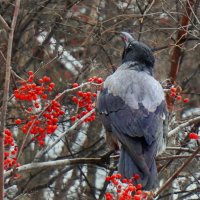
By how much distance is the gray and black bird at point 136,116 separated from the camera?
5.58m

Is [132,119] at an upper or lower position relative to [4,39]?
lower

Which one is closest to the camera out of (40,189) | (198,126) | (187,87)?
(198,126)

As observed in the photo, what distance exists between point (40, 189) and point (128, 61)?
6.69ft

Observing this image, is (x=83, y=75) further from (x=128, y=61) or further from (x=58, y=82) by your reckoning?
(x=128, y=61)

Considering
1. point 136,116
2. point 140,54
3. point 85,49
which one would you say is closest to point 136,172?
point 136,116

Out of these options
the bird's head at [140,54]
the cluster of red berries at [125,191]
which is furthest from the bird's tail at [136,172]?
the bird's head at [140,54]

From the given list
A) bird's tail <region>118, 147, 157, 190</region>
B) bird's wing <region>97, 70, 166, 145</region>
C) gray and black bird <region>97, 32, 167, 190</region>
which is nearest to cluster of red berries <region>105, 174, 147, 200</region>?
bird's tail <region>118, 147, 157, 190</region>

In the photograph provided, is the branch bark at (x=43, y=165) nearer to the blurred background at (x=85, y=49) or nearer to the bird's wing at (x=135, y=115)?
the bird's wing at (x=135, y=115)

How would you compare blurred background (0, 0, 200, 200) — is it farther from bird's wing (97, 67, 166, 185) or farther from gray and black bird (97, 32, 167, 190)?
bird's wing (97, 67, 166, 185)

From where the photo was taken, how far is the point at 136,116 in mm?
6051

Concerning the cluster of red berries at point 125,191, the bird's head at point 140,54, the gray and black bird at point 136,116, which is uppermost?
the bird's head at point 140,54

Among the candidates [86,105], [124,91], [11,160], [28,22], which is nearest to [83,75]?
[28,22]

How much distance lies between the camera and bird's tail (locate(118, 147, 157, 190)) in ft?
17.6

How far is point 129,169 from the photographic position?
549 cm
